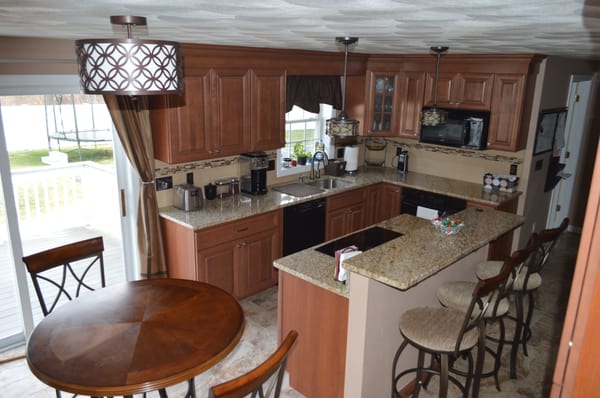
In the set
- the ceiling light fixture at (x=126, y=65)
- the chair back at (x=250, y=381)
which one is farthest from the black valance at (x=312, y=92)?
the chair back at (x=250, y=381)

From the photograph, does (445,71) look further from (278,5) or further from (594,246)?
(594,246)

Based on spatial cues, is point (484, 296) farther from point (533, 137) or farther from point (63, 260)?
point (533, 137)

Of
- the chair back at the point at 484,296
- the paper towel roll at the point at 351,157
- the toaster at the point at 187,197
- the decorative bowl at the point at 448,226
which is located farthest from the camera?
the paper towel roll at the point at 351,157

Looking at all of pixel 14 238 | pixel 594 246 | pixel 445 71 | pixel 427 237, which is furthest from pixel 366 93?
pixel 594 246

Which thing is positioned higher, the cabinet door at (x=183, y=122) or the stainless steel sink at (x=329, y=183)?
the cabinet door at (x=183, y=122)

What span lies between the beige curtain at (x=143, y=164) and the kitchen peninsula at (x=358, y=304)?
148 centimetres

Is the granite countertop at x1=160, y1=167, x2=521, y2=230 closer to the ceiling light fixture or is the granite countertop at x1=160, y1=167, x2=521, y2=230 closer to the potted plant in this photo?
the potted plant

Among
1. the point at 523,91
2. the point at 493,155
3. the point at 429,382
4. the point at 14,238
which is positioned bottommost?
the point at 429,382

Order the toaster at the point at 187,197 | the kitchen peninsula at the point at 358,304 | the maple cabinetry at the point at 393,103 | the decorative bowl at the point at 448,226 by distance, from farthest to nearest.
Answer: the maple cabinetry at the point at 393,103 < the toaster at the point at 187,197 < the decorative bowl at the point at 448,226 < the kitchen peninsula at the point at 358,304

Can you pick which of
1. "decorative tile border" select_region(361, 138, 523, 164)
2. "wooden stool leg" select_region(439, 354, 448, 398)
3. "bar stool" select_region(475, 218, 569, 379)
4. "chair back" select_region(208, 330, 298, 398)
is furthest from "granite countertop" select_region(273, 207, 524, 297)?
"decorative tile border" select_region(361, 138, 523, 164)

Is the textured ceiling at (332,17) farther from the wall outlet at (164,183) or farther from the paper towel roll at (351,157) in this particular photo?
the paper towel roll at (351,157)

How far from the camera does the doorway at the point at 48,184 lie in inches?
136

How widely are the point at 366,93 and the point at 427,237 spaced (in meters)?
2.73

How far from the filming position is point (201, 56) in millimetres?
3859
